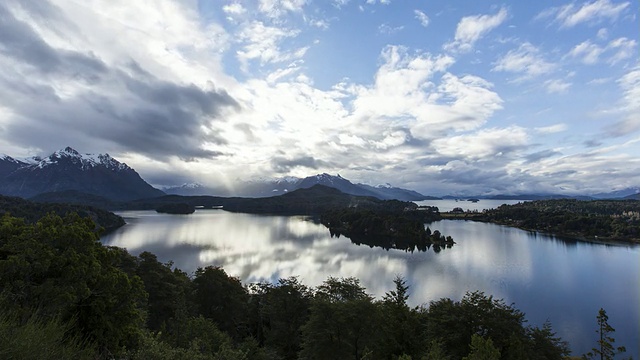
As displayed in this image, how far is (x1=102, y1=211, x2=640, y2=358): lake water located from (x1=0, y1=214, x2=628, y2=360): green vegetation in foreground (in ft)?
46.1

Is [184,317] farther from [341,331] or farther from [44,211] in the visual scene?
[44,211]

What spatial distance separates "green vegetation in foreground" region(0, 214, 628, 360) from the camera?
1481 centimetres

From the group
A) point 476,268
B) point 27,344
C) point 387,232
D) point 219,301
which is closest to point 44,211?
point 387,232

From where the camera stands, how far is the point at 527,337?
97.6 feet

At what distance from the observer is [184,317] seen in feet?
101

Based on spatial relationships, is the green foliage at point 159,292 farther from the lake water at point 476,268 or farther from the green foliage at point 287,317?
the lake water at point 476,268

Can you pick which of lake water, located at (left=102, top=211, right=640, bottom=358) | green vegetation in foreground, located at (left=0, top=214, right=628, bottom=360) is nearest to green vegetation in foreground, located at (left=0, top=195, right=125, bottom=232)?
lake water, located at (left=102, top=211, right=640, bottom=358)

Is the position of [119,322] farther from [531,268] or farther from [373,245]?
[373,245]

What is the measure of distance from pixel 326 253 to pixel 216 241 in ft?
153

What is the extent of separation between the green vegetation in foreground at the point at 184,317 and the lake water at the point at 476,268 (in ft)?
46.1

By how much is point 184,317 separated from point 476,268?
77922 mm

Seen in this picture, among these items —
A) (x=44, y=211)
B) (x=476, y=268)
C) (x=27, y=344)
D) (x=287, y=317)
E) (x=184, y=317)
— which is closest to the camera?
(x=27, y=344)

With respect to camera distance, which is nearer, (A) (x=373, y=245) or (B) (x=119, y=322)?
(B) (x=119, y=322)

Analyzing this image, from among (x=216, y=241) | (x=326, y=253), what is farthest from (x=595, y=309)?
(x=216, y=241)
